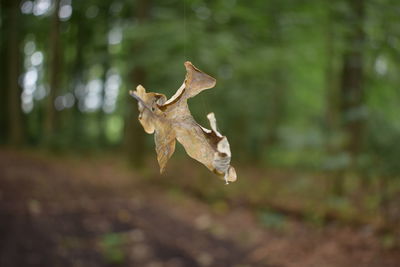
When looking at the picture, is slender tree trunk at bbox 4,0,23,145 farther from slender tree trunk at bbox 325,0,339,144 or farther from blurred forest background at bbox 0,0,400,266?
slender tree trunk at bbox 325,0,339,144

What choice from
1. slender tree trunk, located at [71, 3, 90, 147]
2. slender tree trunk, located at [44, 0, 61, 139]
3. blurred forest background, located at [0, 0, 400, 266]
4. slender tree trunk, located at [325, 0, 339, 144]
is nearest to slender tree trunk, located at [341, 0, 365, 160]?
blurred forest background, located at [0, 0, 400, 266]

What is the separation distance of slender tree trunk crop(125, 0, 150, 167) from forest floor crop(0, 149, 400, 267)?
2100mm

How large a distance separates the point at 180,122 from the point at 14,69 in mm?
11134

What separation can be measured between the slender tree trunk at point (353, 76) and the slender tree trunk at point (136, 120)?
4551 mm

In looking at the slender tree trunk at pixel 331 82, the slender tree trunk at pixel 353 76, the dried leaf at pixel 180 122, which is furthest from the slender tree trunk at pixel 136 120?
the dried leaf at pixel 180 122

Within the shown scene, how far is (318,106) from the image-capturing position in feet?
52.5

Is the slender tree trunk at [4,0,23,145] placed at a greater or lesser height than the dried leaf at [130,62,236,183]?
lesser

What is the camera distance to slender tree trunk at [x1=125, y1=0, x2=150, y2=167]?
8.87 meters

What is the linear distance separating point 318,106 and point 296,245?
38.4ft

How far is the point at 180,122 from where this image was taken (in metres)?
1.30

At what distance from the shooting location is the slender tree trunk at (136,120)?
29.1 ft

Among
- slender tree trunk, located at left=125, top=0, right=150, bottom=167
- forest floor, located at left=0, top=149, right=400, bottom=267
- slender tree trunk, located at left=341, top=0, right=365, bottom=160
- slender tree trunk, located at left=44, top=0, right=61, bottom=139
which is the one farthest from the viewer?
slender tree trunk, located at left=44, top=0, right=61, bottom=139

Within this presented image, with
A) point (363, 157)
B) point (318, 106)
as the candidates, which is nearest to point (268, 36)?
point (363, 157)

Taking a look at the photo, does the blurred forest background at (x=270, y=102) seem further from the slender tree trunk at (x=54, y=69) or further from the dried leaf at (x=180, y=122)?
the dried leaf at (x=180, y=122)
